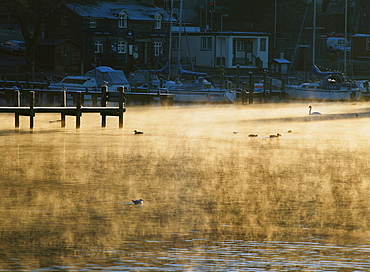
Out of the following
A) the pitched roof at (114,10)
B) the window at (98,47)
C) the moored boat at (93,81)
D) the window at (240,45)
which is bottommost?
the moored boat at (93,81)

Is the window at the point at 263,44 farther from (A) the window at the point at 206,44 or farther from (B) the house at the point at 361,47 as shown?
(B) the house at the point at 361,47

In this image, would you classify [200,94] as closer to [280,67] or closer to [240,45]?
[280,67]

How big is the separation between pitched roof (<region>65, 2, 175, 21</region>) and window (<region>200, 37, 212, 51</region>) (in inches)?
193

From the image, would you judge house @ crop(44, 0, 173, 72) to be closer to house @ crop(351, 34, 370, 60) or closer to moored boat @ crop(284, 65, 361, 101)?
moored boat @ crop(284, 65, 361, 101)

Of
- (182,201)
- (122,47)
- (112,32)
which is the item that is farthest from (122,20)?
(182,201)

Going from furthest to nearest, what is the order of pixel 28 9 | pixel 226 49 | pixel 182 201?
1. pixel 226 49
2. pixel 28 9
3. pixel 182 201

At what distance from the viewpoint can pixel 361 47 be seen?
283 feet

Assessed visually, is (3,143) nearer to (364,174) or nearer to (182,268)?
(364,174)

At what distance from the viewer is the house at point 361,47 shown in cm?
8588

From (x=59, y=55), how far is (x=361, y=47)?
117ft

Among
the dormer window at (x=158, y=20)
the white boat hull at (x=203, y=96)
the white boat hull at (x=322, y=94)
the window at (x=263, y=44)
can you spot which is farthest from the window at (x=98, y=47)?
the white boat hull at (x=322, y=94)

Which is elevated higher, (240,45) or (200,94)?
(240,45)

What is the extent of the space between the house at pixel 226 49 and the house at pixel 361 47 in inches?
414

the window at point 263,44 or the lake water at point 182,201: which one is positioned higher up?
the window at point 263,44
